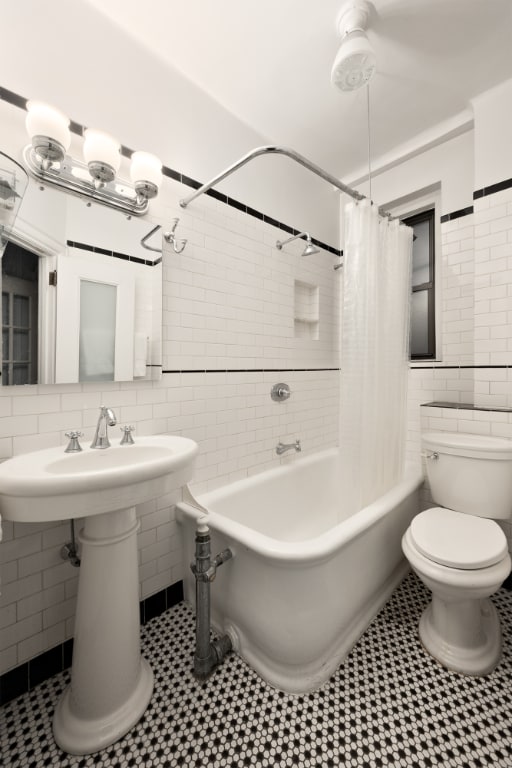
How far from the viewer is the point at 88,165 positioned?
3.99 ft

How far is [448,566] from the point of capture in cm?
122

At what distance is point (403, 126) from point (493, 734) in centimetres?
293

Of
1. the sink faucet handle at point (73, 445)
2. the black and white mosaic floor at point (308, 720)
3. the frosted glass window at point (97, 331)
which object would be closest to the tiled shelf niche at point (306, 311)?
the frosted glass window at point (97, 331)

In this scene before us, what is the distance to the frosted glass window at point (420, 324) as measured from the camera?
2.42 metres

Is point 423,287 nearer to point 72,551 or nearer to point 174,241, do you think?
point 174,241

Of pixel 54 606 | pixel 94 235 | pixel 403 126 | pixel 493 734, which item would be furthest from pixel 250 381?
pixel 403 126

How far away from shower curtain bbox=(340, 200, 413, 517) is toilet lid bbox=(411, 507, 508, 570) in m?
0.32

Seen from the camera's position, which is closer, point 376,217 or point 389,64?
point 389,64

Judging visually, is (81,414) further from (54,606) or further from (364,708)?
(364,708)

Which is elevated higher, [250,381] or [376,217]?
[376,217]

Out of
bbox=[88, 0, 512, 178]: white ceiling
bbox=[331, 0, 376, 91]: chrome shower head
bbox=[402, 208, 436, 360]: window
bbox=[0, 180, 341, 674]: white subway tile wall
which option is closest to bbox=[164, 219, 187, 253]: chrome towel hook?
bbox=[0, 180, 341, 674]: white subway tile wall

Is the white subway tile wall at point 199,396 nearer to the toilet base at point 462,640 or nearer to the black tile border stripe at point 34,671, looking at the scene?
the black tile border stripe at point 34,671

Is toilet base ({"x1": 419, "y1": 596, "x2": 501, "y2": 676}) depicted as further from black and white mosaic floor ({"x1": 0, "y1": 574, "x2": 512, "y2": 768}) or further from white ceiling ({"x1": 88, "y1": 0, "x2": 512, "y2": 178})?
white ceiling ({"x1": 88, "y1": 0, "x2": 512, "y2": 178})

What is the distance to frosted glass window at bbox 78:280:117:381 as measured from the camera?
4.21ft
